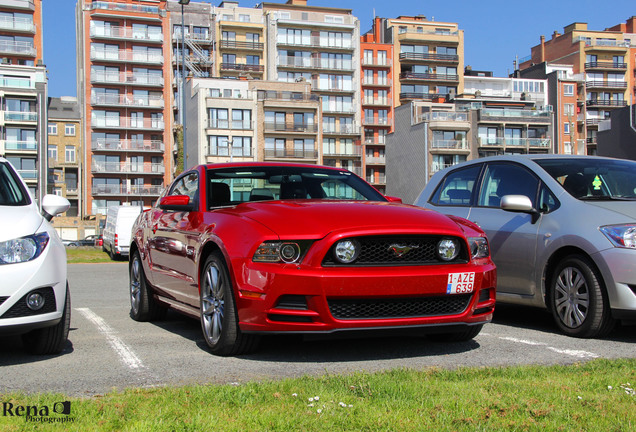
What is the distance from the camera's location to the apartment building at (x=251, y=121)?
77.7m

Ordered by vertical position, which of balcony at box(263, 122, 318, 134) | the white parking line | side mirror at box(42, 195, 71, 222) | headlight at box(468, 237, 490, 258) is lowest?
the white parking line

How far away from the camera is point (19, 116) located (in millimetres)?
78312

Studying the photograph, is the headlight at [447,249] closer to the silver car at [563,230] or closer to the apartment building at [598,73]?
the silver car at [563,230]

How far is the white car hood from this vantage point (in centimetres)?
531

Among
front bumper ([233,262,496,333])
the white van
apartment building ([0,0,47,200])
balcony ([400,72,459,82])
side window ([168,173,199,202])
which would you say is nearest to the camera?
front bumper ([233,262,496,333])

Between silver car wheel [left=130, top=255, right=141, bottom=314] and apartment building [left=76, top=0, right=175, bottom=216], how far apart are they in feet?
257

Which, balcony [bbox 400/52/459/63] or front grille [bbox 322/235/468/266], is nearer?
front grille [bbox 322/235/468/266]

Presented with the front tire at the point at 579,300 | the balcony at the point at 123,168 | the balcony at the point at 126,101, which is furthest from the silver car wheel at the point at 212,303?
the balcony at the point at 126,101

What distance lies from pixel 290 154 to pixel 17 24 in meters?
33.0

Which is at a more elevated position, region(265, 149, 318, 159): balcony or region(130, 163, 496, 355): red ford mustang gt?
region(265, 149, 318, 159): balcony

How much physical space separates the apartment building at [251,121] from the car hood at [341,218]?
69.5 metres

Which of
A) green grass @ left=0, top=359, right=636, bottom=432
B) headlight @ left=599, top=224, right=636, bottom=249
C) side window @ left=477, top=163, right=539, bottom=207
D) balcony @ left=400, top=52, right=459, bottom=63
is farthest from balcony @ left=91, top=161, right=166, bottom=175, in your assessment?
green grass @ left=0, top=359, right=636, bottom=432

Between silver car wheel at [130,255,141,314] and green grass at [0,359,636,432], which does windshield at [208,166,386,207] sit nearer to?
silver car wheel at [130,255,141,314]

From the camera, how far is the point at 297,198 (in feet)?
22.0
